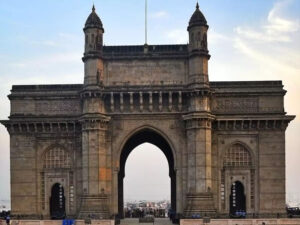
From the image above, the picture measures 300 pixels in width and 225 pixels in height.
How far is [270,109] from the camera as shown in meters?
45.0

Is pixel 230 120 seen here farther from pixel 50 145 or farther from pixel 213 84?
pixel 50 145

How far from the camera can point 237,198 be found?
46156mm

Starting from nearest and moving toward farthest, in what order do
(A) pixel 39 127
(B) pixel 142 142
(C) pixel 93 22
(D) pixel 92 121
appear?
(D) pixel 92 121, (C) pixel 93 22, (A) pixel 39 127, (B) pixel 142 142

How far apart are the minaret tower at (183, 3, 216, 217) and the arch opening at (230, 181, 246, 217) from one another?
369 cm

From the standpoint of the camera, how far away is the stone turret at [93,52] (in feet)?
145

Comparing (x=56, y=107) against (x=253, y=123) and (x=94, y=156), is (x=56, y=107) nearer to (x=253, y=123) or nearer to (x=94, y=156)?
(x=94, y=156)

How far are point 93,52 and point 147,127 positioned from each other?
7.61 m

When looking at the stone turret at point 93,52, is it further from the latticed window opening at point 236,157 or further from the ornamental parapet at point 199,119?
the latticed window opening at point 236,157

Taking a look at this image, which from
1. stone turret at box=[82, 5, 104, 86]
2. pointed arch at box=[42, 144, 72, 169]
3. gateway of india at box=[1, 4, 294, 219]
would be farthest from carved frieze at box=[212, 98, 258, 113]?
pointed arch at box=[42, 144, 72, 169]

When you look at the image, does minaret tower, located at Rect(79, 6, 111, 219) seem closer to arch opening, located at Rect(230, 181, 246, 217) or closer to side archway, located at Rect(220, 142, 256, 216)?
side archway, located at Rect(220, 142, 256, 216)

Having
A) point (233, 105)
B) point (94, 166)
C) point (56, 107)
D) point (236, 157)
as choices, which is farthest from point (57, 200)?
point (233, 105)

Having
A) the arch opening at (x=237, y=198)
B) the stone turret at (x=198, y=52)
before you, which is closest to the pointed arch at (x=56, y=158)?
the stone turret at (x=198, y=52)

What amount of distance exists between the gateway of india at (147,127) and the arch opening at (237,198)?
0.14 m

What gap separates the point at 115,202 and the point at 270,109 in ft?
49.3
